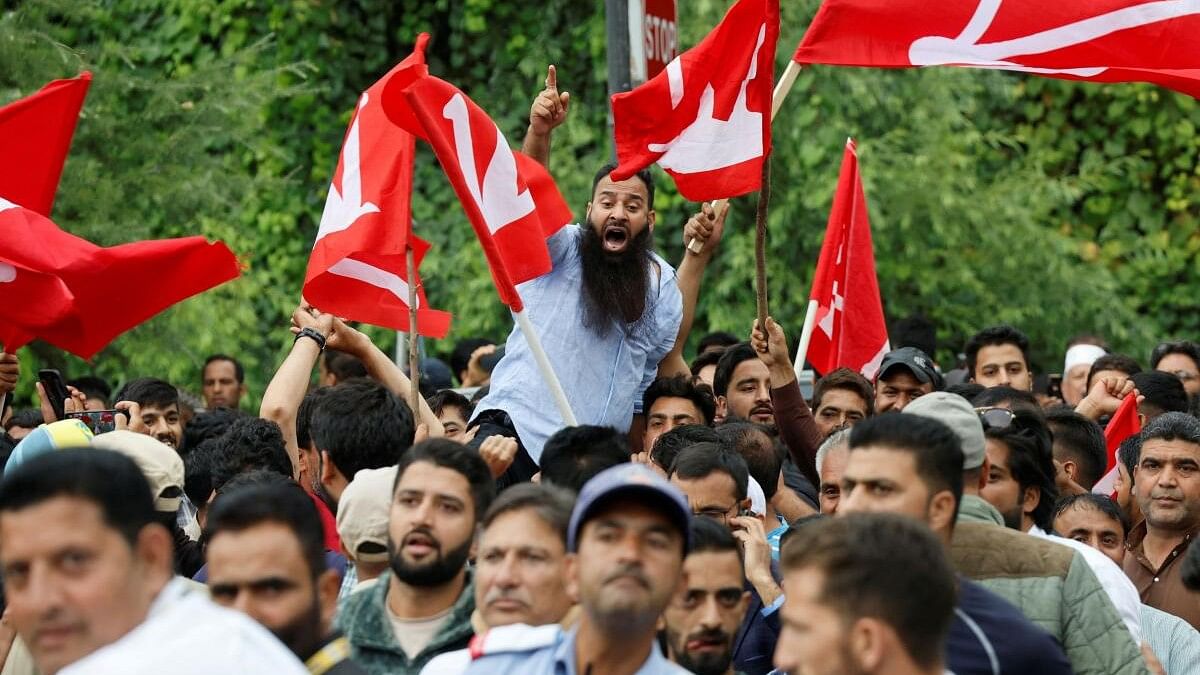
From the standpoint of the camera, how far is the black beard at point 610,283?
7910 mm

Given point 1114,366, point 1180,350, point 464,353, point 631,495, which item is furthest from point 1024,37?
point 464,353

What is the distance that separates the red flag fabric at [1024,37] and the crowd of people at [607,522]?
1.02m

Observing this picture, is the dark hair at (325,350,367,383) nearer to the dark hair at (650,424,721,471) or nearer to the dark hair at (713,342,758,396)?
the dark hair at (713,342,758,396)

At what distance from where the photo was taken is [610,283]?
792 centimetres

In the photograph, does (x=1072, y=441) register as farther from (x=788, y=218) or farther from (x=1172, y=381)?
(x=788, y=218)

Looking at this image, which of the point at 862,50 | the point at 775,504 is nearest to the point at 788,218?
the point at 862,50

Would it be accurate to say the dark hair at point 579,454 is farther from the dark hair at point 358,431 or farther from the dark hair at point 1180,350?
the dark hair at point 1180,350

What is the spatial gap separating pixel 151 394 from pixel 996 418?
4.47m

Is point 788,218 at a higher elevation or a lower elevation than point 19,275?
lower

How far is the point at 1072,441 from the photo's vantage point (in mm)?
8508

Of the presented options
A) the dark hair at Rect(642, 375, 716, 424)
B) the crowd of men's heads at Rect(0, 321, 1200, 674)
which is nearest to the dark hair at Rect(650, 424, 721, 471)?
the crowd of men's heads at Rect(0, 321, 1200, 674)

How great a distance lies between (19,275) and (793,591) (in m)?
5.53

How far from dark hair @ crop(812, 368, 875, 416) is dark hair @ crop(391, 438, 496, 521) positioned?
11.4 ft

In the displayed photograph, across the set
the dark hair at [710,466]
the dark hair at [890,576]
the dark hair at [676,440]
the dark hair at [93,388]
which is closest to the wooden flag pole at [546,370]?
the dark hair at [676,440]
